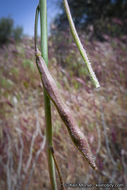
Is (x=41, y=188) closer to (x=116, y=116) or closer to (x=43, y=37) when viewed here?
(x=116, y=116)

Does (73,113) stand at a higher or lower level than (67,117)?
lower

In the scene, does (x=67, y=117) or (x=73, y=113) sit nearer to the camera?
(x=67, y=117)

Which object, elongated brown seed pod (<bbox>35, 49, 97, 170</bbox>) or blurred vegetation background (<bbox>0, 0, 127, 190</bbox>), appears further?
blurred vegetation background (<bbox>0, 0, 127, 190</bbox>)

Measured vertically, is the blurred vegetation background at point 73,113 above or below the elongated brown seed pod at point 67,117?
below

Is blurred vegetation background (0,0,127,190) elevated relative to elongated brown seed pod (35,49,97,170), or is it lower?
lower
